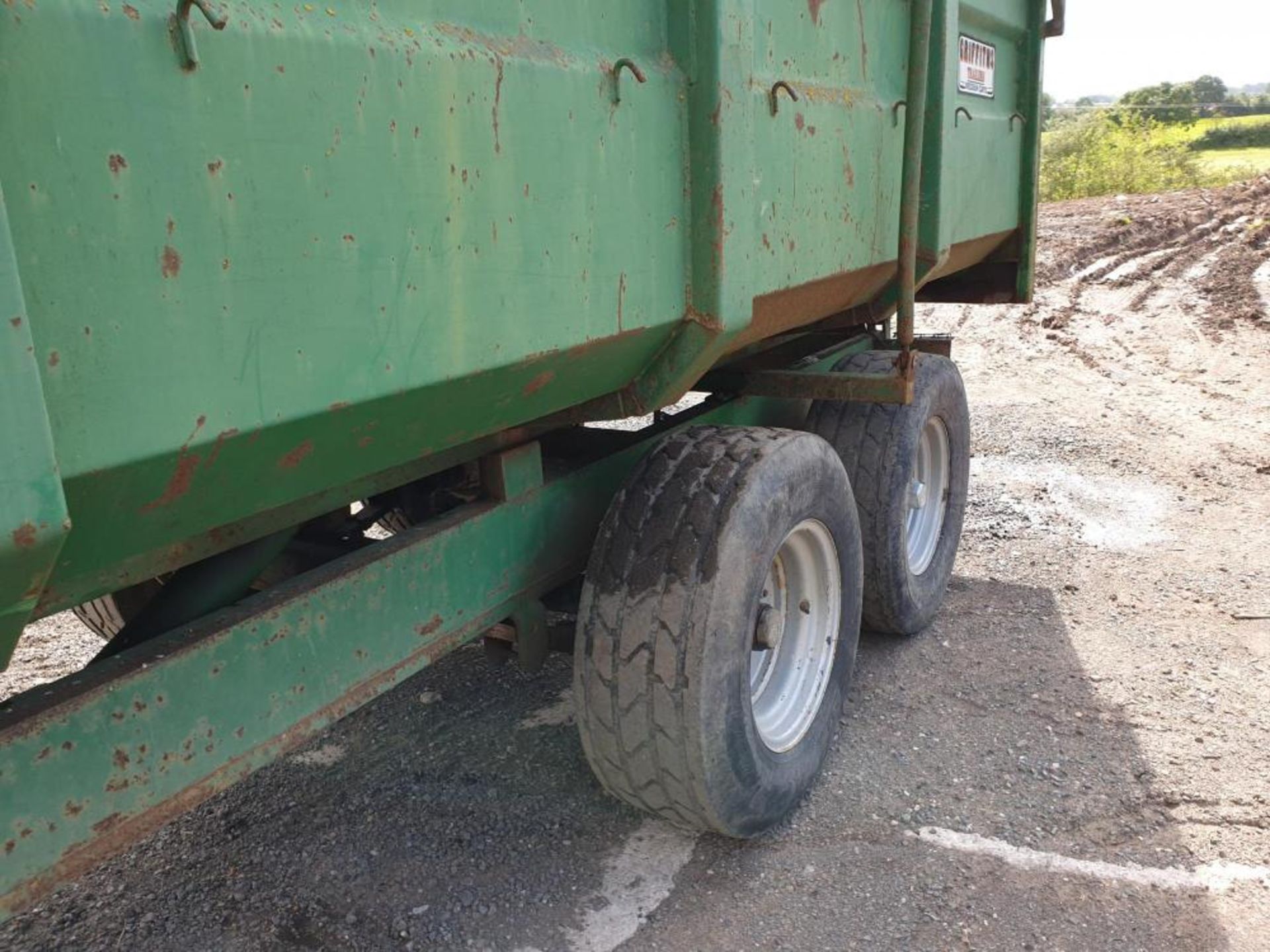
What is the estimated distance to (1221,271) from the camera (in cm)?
1159

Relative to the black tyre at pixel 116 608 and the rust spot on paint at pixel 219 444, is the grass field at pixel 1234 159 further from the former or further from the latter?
the rust spot on paint at pixel 219 444

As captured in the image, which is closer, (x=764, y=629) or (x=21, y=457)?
(x=21, y=457)

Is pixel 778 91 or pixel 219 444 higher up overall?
pixel 778 91

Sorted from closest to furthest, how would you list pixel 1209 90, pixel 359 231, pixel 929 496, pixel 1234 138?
1. pixel 359 231
2. pixel 929 496
3. pixel 1234 138
4. pixel 1209 90

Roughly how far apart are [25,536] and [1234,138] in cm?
4977

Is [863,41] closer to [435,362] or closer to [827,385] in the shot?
[827,385]

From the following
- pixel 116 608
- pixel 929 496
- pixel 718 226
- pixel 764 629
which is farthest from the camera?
pixel 929 496

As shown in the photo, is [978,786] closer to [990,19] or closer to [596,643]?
[596,643]

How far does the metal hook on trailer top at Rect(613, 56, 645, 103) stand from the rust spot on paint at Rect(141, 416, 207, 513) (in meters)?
0.95

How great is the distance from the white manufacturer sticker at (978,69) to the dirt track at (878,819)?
1.88 meters

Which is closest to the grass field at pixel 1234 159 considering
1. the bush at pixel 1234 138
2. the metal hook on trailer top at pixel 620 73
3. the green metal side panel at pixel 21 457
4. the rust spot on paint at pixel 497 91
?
the bush at pixel 1234 138

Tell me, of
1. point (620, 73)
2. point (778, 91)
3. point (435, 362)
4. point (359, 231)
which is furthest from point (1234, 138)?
point (359, 231)

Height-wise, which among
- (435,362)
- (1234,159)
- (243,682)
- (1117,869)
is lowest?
(1117,869)

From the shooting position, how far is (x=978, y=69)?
3.90m
